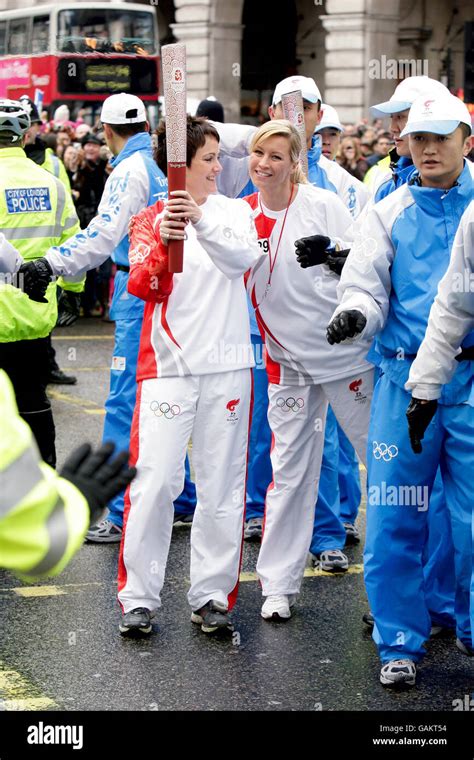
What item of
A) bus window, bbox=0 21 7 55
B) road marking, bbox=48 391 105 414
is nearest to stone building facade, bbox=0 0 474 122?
bus window, bbox=0 21 7 55

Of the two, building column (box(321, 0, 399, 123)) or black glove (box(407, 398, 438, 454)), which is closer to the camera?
black glove (box(407, 398, 438, 454))

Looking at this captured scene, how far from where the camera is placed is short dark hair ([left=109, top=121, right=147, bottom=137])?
7.11m

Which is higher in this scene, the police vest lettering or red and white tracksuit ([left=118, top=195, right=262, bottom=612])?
the police vest lettering

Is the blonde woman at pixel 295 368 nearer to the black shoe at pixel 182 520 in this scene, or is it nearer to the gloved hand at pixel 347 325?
the gloved hand at pixel 347 325

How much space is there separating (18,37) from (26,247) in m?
22.3

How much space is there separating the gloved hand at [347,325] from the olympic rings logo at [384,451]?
0.44m

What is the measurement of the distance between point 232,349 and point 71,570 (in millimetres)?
1539

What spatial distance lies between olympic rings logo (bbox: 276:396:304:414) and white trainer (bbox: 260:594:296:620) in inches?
30.2

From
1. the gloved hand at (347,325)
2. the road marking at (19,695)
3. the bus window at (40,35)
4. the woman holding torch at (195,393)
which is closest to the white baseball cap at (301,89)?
the woman holding torch at (195,393)

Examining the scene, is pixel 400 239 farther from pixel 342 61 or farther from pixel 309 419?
pixel 342 61

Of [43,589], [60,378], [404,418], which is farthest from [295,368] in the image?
[60,378]

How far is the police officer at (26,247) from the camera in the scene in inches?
275

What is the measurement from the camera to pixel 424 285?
16.1ft

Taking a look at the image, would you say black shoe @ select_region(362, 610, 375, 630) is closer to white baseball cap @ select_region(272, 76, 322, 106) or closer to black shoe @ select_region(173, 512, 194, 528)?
black shoe @ select_region(173, 512, 194, 528)
